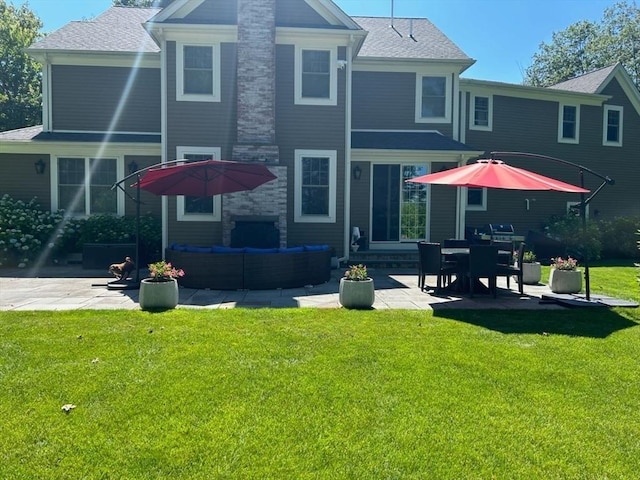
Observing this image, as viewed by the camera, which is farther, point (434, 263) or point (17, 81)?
point (17, 81)

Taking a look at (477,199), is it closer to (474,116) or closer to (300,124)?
(474,116)

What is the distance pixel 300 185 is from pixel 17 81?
25.6 metres

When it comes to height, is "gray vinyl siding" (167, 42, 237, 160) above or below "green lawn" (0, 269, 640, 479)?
above

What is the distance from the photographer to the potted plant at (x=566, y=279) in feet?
27.7

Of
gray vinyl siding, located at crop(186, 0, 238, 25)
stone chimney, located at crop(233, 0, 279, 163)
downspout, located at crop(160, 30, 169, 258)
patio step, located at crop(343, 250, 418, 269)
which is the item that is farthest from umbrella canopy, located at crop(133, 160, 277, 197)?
gray vinyl siding, located at crop(186, 0, 238, 25)

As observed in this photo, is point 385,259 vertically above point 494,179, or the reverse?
point 494,179

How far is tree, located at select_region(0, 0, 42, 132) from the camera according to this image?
2741 cm

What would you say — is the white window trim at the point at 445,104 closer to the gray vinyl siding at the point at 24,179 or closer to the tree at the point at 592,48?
the gray vinyl siding at the point at 24,179

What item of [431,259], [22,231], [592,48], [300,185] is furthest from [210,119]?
[592,48]

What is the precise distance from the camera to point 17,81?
28.2m

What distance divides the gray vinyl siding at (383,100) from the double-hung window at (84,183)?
7667 mm

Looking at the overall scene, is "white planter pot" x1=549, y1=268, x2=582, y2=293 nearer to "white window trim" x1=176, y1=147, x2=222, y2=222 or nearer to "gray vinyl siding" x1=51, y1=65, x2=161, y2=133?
"white window trim" x1=176, y1=147, x2=222, y2=222

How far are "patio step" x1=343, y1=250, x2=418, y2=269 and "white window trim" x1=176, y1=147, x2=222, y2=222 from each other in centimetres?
375

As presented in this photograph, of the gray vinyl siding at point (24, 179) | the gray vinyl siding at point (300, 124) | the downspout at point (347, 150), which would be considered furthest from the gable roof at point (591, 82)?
the gray vinyl siding at point (24, 179)
